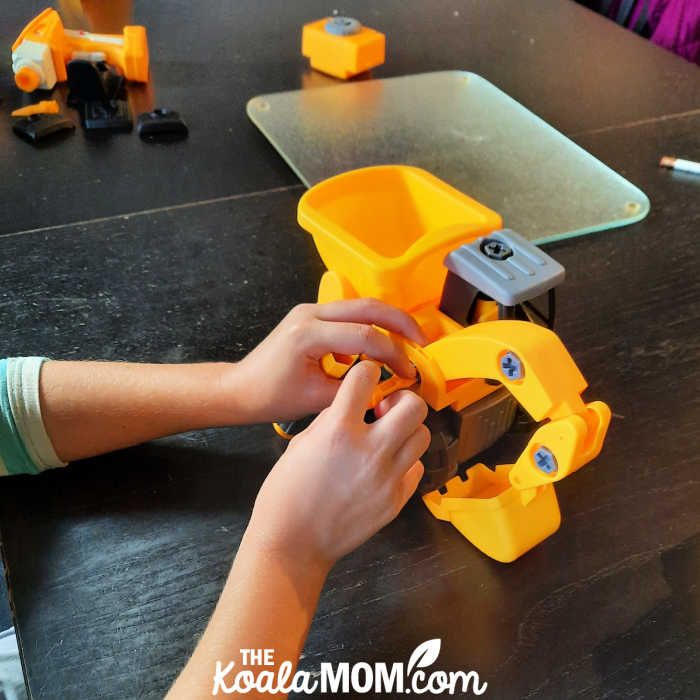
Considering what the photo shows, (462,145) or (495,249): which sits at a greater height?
(495,249)

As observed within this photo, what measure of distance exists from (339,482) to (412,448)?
62 millimetres

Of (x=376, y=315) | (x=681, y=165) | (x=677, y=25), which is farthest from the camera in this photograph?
(x=677, y=25)

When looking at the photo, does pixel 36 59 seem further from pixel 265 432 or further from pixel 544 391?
pixel 544 391

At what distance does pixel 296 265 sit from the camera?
81cm

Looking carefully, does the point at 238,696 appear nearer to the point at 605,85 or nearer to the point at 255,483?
the point at 255,483

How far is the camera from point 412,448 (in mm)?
510

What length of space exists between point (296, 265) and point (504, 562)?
41 cm

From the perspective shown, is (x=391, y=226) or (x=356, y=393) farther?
(x=391, y=226)

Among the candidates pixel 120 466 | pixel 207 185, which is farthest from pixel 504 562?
pixel 207 185

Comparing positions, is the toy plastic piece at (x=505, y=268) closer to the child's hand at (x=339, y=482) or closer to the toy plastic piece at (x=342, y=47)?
the child's hand at (x=339, y=482)

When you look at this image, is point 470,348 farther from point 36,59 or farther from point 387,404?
point 36,59

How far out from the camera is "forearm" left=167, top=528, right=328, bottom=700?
43 centimetres

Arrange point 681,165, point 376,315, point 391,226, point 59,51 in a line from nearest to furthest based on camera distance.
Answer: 1. point 376,315
2. point 391,226
3. point 681,165
4. point 59,51

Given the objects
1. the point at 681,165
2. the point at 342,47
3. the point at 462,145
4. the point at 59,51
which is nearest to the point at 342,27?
the point at 342,47
